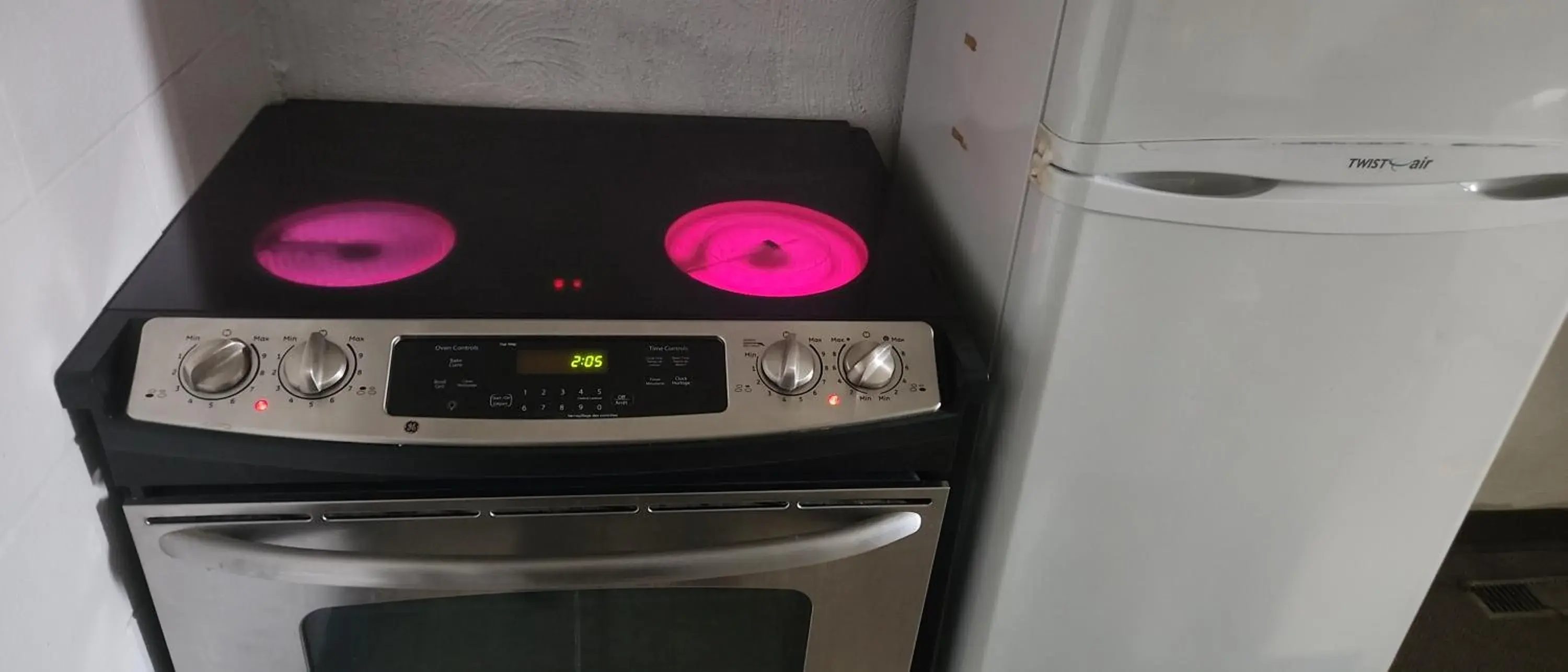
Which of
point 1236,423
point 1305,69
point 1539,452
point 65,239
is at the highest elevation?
point 1305,69

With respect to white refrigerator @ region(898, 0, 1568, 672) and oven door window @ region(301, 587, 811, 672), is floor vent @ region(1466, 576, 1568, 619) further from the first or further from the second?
oven door window @ region(301, 587, 811, 672)

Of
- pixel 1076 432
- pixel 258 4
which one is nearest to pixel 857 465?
pixel 1076 432

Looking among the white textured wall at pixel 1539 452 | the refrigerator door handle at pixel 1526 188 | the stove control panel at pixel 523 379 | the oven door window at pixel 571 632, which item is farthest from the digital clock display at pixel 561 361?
the white textured wall at pixel 1539 452

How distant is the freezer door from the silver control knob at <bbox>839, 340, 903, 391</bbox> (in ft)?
0.69

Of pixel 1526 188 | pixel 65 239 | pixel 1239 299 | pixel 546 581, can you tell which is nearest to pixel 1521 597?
pixel 1526 188

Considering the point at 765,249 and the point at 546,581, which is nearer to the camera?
the point at 546,581

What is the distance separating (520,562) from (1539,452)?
168 cm

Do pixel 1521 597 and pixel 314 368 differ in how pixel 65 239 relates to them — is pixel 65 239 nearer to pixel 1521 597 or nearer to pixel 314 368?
pixel 314 368

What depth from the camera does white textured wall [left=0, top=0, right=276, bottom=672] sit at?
2.21ft

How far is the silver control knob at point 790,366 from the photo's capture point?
30.9 inches

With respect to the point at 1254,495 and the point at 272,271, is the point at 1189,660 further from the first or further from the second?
the point at 272,271

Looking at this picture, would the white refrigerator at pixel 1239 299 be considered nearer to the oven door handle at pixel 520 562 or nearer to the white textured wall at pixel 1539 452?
the oven door handle at pixel 520 562

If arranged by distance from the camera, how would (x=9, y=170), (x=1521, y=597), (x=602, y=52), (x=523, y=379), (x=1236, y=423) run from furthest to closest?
(x=1521, y=597) → (x=602, y=52) → (x=1236, y=423) → (x=523, y=379) → (x=9, y=170)

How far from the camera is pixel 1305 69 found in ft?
2.34
